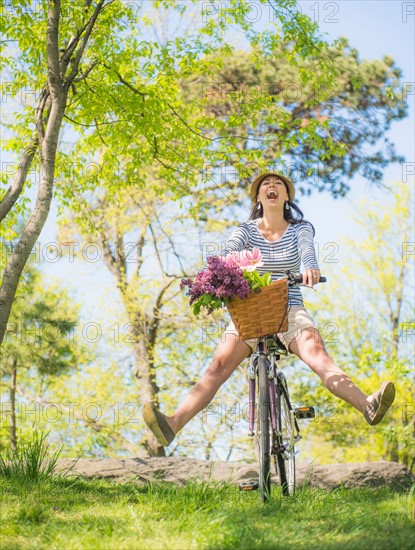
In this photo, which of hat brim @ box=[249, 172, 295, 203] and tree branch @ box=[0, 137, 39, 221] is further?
tree branch @ box=[0, 137, 39, 221]

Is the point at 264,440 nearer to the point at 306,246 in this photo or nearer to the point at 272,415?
the point at 272,415

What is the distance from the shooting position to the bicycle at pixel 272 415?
3.88 meters

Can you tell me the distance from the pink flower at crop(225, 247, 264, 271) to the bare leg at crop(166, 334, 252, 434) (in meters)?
0.53

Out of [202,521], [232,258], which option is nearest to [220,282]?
[232,258]

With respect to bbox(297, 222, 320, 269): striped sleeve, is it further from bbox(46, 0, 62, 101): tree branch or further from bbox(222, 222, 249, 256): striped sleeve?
bbox(46, 0, 62, 101): tree branch

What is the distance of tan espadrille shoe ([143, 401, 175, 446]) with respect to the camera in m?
3.92

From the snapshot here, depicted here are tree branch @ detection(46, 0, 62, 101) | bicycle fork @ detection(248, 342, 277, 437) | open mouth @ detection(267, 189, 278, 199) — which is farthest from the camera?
tree branch @ detection(46, 0, 62, 101)

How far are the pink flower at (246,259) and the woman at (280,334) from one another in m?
0.30

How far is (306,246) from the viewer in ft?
14.1

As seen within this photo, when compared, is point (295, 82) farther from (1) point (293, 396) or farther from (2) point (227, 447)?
(2) point (227, 447)

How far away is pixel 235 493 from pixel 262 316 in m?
1.31

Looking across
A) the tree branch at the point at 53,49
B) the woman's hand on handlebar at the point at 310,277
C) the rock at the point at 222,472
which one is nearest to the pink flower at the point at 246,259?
the woman's hand on handlebar at the point at 310,277

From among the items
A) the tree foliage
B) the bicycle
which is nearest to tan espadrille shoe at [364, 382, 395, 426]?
the bicycle

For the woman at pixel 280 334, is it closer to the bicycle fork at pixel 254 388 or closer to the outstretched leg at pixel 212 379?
the outstretched leg at pixel 212 379
